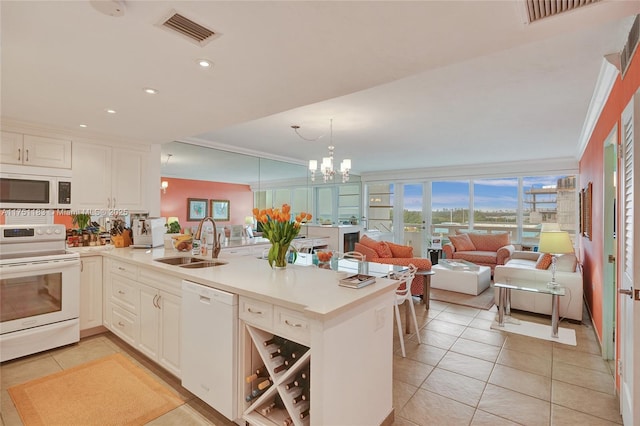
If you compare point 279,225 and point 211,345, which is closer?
point 211,345

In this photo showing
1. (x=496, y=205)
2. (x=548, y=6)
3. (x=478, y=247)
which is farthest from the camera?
(x=496, y=205)

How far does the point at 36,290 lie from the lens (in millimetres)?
2906

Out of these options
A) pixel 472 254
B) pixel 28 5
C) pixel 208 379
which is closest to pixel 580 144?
pixel 472 254

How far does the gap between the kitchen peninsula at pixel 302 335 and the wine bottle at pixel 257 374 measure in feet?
0.09

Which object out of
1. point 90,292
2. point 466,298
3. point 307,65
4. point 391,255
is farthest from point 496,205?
point 90,292

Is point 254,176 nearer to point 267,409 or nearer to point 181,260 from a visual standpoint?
point 181,260

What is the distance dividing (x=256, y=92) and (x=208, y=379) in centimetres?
209

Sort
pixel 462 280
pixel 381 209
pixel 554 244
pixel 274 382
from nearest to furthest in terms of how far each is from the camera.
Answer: pixel 274 382
pixel 554 244
pixel 462 280
pixel 381 209

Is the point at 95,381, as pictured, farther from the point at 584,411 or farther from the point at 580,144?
the point at 580,144

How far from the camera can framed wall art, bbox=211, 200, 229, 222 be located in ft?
18.3

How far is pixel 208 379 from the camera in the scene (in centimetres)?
Answer: 198

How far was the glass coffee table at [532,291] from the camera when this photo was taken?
11.2ft

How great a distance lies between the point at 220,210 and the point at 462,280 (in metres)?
4.47

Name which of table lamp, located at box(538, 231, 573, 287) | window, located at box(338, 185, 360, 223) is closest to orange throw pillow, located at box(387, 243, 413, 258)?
table lamp, located at box(538, 231, 573, 287)
